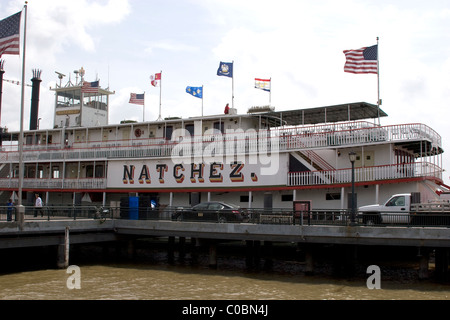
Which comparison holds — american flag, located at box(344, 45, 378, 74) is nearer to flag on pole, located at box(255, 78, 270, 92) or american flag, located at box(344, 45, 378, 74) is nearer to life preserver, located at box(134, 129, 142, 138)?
flag on pole, located at box(255, 78, 270, 92)

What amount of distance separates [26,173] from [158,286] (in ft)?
98.8

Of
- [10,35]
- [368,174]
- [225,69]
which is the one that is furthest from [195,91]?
[10,35]

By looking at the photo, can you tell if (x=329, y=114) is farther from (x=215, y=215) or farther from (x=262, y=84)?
(x=215, y=215)

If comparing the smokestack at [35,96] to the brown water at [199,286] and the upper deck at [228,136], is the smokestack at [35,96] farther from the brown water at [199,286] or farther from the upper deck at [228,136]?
the brown water at [199,286]

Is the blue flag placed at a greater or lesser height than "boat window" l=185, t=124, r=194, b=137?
greater

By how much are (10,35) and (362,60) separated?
19.3 meters

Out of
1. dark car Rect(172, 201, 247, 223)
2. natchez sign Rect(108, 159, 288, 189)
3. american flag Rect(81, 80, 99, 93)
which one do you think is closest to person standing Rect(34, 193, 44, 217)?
natchez sign Rect(108, 159, 288, 189)

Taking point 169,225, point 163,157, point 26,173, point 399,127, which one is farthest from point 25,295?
point 26,173

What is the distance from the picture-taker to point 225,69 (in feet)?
120

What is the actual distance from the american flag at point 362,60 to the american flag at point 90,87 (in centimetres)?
2149

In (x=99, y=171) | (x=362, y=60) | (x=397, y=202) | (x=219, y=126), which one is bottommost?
(x=397, y=202)

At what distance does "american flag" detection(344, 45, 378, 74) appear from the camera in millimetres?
28469

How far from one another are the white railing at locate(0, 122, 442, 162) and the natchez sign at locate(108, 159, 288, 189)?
32.5 inches

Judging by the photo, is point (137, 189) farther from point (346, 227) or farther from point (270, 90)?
point (346, 227)
